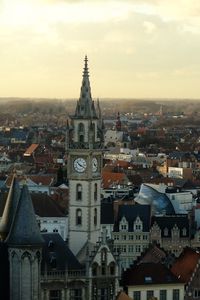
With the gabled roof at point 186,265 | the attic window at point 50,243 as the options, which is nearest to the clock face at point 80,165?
the attic window at point 50,243

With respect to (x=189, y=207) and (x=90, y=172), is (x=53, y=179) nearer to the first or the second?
(x=189, y=207)

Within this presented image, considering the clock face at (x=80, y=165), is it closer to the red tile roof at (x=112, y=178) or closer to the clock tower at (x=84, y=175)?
the clock tower at (x=84, y=175)

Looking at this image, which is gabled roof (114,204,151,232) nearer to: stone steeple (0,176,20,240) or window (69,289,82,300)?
window (69,289,82,300)

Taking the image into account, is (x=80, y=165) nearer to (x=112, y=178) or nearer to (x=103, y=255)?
(x=103, y=255)

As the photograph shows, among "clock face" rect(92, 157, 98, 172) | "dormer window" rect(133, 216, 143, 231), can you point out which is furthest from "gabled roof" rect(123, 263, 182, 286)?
"dormer window" rect(133, 216, 143, 231)

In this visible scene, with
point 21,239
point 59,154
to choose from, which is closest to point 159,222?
point 21,239

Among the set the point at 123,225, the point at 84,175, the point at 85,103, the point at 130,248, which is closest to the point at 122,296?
the point at 84,175
